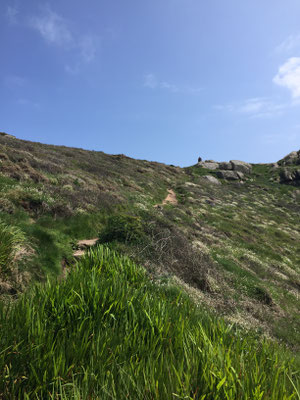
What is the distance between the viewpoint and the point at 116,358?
2.33 metres

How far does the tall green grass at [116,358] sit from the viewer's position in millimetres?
1953

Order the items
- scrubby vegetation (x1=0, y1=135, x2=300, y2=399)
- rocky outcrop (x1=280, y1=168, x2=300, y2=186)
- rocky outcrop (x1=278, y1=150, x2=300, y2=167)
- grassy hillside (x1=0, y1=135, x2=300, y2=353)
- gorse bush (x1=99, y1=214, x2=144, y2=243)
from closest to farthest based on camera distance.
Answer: scrubby vegetation (x1=0, y1=135, x2=300, y2=399)
grassy hillside (x1=0, y1=135, x2=300, y2=353)
gorse bush (x1=99, y1=214, x2=144, y2=243)
rocky outcrop (x1=280, y1=168, x2=300, y2=186)
rocky outcrop (x1=278, y1=150, x2=300, y2=167)

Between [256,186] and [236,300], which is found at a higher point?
[256,186]

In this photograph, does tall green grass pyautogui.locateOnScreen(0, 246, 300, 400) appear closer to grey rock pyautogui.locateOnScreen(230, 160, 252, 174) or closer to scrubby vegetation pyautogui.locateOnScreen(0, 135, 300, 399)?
scrubby vegetation pyautogui.locateOnScreen(0, 135, 300, 399)

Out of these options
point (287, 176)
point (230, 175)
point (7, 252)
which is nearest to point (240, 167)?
point (230, 175)

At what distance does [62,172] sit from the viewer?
2044 centimetres

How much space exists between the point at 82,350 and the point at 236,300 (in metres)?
8.72

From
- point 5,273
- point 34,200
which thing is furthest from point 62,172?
point 5,273

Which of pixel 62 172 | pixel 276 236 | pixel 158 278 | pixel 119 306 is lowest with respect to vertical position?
pixel 276 236

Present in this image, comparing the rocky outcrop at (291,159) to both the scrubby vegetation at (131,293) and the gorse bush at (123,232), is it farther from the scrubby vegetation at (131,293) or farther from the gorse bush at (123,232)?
the gorse bush at (123,232)

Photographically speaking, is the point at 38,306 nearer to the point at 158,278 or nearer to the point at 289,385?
the point at 289,385

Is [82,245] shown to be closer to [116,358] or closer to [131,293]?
[131,293]

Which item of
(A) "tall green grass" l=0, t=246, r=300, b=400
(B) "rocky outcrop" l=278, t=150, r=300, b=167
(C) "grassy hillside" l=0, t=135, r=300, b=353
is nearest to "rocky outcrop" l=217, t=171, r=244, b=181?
(B) "rocky outcrop" l=278, t=150, r=300, b=167

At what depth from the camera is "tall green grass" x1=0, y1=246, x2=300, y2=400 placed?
76.9 inches
